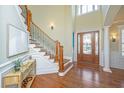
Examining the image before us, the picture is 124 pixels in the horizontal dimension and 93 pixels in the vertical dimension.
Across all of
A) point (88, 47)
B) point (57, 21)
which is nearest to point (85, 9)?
point (57, 21)

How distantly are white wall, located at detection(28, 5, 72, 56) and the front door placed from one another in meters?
0.67

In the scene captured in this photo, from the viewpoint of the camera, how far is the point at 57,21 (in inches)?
342

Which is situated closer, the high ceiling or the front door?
the high ceiling

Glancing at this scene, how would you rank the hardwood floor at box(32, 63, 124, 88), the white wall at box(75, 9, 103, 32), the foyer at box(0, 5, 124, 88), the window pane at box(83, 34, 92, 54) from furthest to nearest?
the window pane at box(83, 34, 92, 54) → the white wall at box(75, 9, 103, 32) → the foyer at box(0, 5, 124, 88) → the hardwood floor at box(32, 63, 124, 88)

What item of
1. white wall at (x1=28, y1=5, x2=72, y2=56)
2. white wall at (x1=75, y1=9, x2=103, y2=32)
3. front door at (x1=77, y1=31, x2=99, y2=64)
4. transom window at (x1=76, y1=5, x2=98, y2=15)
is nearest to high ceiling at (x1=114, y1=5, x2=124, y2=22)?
white wall at (x1=75, y1=9, x2=103, y2=32)

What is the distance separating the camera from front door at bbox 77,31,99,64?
7.84 m

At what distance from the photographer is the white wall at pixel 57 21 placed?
8.32 meters

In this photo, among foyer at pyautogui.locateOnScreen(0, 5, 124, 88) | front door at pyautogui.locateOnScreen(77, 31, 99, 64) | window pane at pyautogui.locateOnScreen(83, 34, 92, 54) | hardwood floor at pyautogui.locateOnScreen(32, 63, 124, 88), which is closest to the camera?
hardwood floor at pyautogui.locateOnScreen(32, 63, 124, 88)

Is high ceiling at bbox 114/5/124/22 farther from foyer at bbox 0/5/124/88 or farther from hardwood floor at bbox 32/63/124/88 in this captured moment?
hardwood floor at bbox 32/63/124/88

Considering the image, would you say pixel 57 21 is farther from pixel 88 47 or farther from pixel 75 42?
pixel 88 47

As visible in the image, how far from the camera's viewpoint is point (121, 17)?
625 centimetres

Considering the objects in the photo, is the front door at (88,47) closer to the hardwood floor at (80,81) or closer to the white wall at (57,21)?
the white wall at (57,21)
